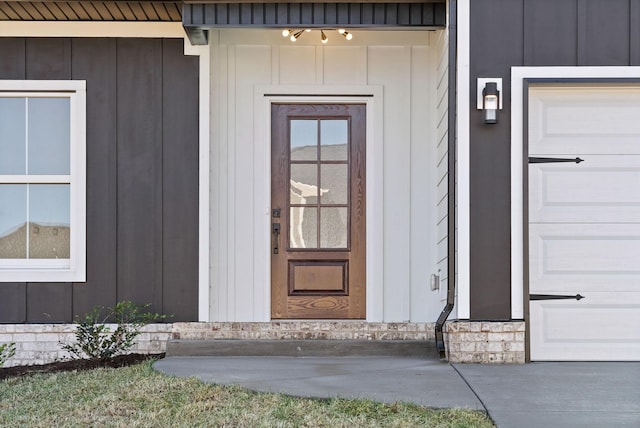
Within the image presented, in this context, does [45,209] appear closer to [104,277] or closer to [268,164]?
[104,277]

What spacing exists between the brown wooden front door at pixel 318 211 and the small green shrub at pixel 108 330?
1.11 metres

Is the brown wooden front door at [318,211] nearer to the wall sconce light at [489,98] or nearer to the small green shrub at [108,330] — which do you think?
the small green shrub at [108,330]

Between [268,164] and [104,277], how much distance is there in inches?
63.0

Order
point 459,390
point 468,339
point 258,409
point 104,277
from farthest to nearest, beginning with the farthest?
point 104,277, point 468,339, point 459,390, point 258,409

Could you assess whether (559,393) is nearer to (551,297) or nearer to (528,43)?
(551,297)

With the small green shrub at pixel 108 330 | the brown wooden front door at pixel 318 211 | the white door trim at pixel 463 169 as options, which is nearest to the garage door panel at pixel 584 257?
the white door trim at pixel 463 169

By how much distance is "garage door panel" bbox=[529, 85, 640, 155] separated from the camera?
5.69 m

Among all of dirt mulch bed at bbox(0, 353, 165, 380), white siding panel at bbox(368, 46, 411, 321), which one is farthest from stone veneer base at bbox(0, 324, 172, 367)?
white siding panel at bbox(368, 46, 411, 321)

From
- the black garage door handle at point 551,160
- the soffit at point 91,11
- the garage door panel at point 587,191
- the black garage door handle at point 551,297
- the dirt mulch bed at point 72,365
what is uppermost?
the soffit at point 91,11

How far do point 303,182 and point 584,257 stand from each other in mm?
2318

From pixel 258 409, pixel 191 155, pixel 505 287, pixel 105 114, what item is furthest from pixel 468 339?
pixel 105 114

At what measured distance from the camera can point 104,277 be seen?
629 cm

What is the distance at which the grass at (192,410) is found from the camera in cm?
393

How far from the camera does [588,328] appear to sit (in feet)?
18.5
